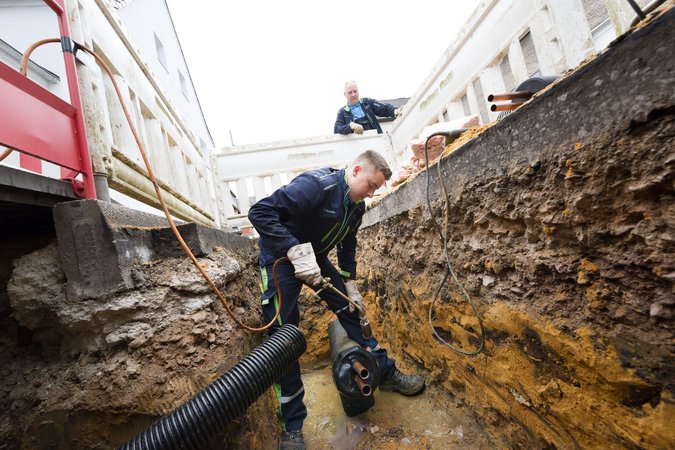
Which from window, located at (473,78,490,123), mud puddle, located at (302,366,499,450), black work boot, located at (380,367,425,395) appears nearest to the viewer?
mud puddle, located at (302,366,499,450)

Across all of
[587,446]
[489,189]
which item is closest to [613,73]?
[489,189]

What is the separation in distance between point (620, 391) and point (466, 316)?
750 millimetres

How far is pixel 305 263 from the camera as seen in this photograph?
1922mm

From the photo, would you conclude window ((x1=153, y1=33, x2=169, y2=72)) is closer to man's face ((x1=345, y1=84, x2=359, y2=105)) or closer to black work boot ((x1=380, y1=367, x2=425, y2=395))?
man's face ((x1=345, y1=84, x2=359, y2=105))

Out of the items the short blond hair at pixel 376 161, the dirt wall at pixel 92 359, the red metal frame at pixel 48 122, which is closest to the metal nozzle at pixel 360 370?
the dirt wall at pixel 92 359

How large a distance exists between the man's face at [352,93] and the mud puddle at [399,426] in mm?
4726

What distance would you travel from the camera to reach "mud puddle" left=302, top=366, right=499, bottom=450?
1778 mm

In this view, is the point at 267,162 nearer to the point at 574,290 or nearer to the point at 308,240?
the point at 308,240

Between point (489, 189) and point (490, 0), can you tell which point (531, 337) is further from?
point (490, 0)

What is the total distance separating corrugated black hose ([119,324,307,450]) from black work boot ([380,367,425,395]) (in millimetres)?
1161

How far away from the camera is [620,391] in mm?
940

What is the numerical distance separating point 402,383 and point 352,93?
186 inches

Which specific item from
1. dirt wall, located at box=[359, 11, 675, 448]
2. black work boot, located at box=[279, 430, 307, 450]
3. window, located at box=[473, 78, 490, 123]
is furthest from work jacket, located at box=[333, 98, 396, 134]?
black work boot, located at box=[279, 430, 307, 450]

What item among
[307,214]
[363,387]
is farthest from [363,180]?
[363,387]
